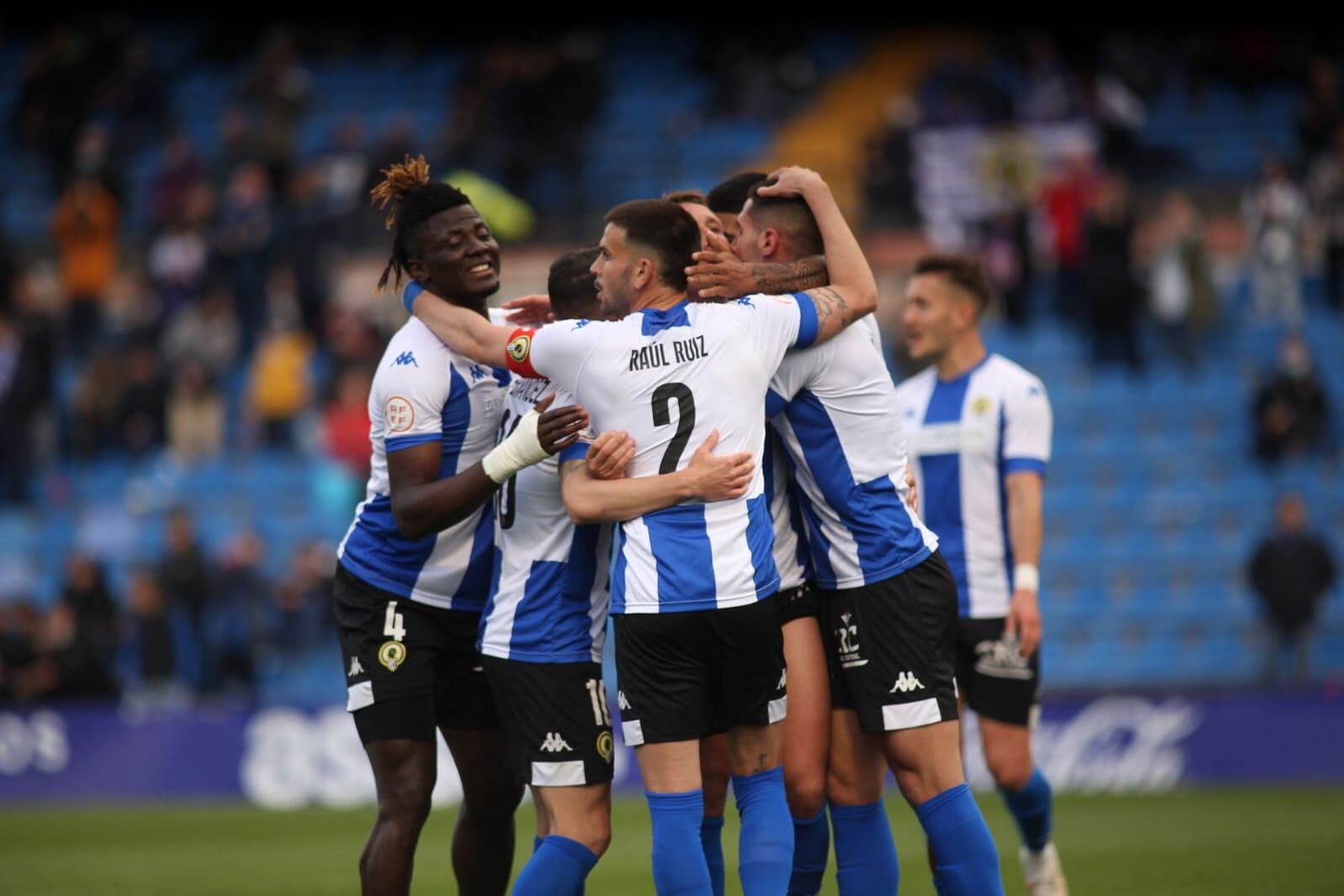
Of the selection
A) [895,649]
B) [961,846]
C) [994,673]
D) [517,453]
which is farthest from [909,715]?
[994,673]

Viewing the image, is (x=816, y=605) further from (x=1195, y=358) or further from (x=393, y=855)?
(x=1195, y=358)

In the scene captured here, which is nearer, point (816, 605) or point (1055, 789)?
point (816, 605)

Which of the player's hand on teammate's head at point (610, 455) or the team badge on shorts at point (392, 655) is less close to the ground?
the player's hand on teammate's head at point (610, 455)

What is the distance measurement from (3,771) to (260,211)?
759 cm

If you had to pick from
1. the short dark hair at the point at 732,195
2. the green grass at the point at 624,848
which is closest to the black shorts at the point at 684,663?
the short dark hair at the point at 732,195

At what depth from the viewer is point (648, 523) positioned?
583 cm

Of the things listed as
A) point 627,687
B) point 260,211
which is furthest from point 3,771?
point 627,687

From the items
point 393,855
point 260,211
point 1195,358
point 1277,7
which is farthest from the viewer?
point 1277,7

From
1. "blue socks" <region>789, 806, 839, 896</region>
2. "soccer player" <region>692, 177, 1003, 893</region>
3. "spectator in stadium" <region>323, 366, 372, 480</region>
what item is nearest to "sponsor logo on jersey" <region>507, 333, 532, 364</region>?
"soccer player" <region>692, 177, 1003, 893</region>

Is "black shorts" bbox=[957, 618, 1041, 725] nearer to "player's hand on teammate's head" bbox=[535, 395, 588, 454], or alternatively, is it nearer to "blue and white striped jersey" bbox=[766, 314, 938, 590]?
"blue and white striped jersey" bbox=[766, 314, 938, 590]

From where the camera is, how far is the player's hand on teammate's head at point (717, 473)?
574cm

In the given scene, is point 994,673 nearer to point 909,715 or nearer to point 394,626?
point 909,715

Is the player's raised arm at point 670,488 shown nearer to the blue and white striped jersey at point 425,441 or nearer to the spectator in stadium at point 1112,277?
the blue and white striped jersey at point 425,441

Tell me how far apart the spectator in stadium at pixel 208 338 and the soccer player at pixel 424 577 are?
1389cm
